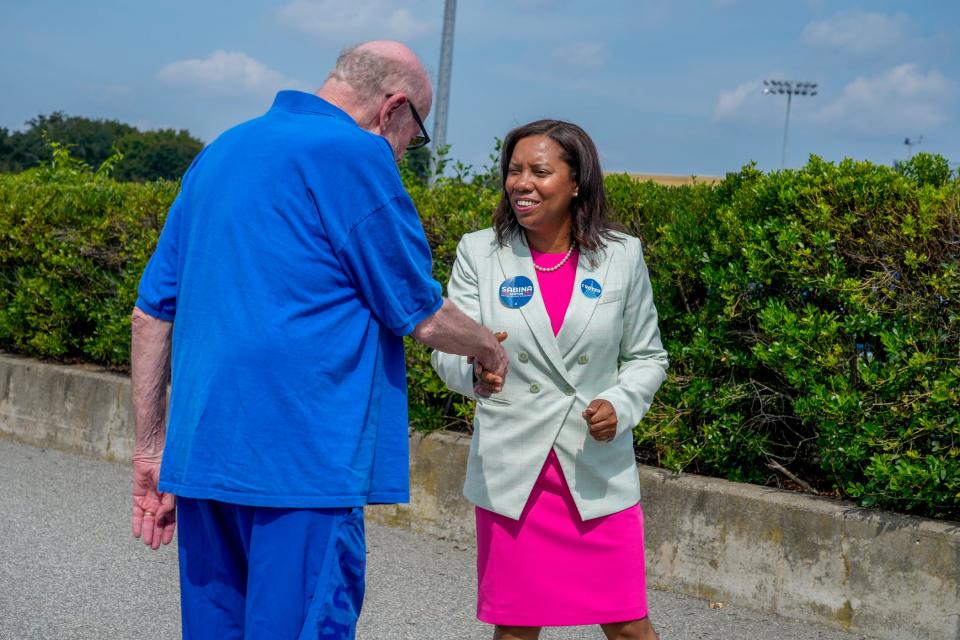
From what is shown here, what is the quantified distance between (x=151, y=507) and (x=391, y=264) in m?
0.94

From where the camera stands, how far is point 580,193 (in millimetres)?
3676

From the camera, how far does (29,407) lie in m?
8.62

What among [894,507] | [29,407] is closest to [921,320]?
[894,507]

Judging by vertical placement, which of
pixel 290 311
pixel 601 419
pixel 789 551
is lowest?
pixel 789 551

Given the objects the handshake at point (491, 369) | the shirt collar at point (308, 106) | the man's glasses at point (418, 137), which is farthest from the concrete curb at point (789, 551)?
the shirt collar at point (308, 106)

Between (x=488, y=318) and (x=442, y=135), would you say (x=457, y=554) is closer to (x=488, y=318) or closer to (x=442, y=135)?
(x=488, y=318)

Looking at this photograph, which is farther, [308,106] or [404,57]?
[404,57]

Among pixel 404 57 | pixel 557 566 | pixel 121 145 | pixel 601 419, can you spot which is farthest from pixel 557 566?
pixel 121 145

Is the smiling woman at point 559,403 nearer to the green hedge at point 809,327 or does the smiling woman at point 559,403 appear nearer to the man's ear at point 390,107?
the man's ear at point 390,107

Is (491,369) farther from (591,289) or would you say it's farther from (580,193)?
(580,193)

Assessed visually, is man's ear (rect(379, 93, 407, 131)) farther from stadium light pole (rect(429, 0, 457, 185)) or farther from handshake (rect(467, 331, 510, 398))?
stadium light pole (rect(429, 0, 457, 185))

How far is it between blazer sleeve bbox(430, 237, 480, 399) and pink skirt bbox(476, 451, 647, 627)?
35 centimetres

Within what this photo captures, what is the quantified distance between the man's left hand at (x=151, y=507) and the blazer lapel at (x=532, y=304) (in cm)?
119

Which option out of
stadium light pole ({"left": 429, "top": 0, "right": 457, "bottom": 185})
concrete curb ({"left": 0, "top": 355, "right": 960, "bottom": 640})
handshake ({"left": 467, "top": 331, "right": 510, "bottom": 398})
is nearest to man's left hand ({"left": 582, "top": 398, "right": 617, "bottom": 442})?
handshake ({"left": 467, "top": 331, "right": 510, "bottom": 398})
